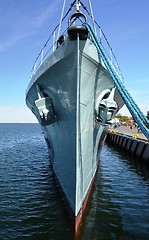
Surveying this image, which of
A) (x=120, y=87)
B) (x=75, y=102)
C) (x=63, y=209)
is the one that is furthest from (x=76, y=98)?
(x=63, y=209)

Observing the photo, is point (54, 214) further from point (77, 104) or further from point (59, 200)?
point (77, 104)

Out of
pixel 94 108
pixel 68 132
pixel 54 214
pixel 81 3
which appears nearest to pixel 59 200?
pixel 54 214

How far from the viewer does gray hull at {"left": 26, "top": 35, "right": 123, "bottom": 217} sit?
5.21 metres

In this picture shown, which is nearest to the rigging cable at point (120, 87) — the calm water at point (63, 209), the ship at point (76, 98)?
the ship at point (76, 98)

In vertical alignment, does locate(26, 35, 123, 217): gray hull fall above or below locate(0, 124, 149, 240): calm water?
above

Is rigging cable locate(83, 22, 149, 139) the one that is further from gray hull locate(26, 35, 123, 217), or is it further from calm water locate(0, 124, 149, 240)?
calm water locate(0, 124, 149, 240)

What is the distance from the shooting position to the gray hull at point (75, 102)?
521 centimetres

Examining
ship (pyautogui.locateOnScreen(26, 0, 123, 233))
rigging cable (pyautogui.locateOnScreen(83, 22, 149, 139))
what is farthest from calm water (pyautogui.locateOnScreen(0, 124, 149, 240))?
rigging cable (pyautogui.locateOnScreen(83, 22, 149, 139))

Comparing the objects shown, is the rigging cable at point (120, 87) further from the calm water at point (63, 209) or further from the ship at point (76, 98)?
the calm water at point (63, 209)

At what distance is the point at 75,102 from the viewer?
5.34 m

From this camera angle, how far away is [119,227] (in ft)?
19.6

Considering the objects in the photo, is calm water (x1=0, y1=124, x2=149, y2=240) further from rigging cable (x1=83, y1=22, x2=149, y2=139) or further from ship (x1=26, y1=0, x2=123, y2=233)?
rigging cable (x1=83, y1=22, x2=149, y2=139)

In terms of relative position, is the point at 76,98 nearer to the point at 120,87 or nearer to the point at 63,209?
the point at 120,87

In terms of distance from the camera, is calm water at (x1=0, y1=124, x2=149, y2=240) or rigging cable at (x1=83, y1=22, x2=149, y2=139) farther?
calm water at (x1=0, y1=124, x2=149, y2=240)
